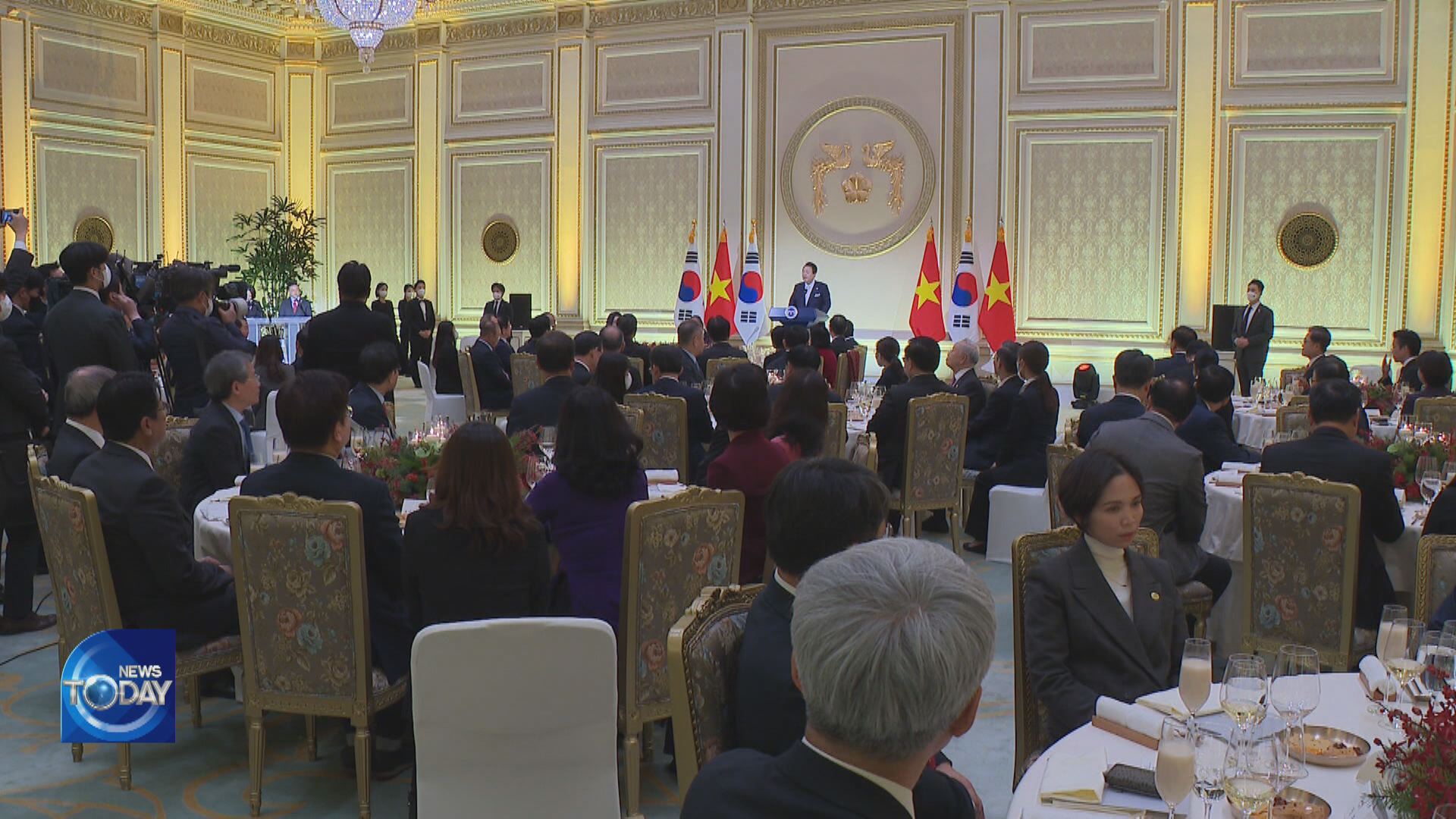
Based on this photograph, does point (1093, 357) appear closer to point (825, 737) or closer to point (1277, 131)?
point (1277, 131)

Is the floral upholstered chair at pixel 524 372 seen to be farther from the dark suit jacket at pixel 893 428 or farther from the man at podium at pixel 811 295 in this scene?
the man at podium at pixel 811 295

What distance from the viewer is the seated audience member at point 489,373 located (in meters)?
9.59

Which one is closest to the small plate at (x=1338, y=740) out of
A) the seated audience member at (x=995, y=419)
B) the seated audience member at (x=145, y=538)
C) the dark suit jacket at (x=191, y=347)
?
the seated audience member at (x=145, y=538)

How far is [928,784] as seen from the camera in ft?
5.56

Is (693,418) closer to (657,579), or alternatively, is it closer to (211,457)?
(211,457)

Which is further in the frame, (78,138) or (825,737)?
(78,138)

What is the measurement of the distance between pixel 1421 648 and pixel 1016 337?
1084cm

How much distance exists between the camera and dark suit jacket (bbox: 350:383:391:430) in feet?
17.4

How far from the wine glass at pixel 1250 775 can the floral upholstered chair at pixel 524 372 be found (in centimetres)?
773

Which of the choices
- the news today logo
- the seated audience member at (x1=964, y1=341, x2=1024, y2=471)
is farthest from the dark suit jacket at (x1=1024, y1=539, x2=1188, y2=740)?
the seated audience member at (x1=964, y1=341, x2=1024, y2=471)

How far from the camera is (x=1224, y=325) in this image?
12.2m

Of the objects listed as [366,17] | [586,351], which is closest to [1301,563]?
[586,351]

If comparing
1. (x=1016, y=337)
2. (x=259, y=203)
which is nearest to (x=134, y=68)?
(x=259, y=203)

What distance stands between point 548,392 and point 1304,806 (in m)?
4.37
